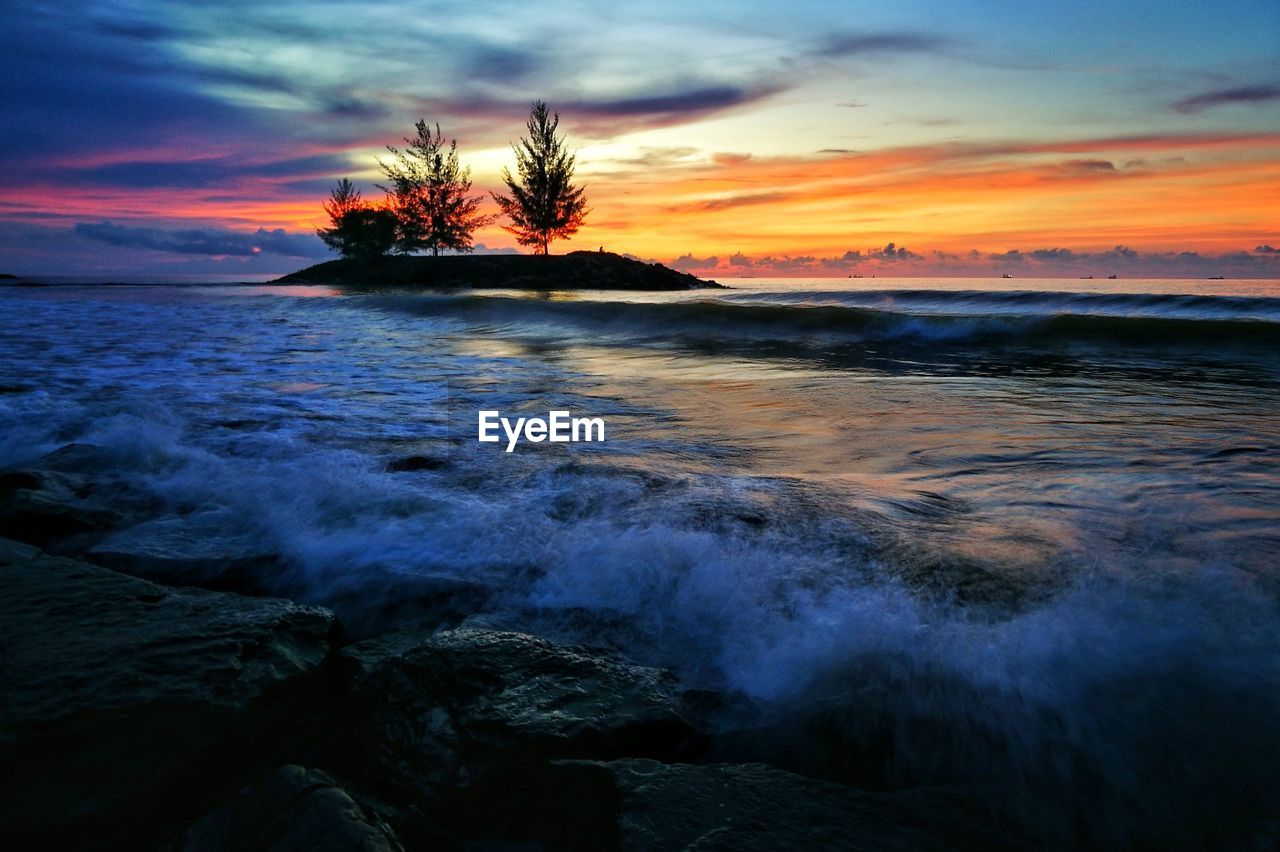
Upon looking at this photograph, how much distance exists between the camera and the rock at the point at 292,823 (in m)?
1.11

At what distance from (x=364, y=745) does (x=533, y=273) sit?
3654 cm

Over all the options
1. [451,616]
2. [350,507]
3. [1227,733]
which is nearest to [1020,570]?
[1227,733]

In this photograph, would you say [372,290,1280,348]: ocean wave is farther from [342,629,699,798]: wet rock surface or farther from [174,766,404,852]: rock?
[174,766,404,852]: rock

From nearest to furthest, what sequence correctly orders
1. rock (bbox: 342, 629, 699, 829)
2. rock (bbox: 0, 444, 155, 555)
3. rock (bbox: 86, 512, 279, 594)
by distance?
rock (bbox: 342, 629, 699, 829)
rock (bbox: 86, 512, 279, 594)
rock (bbox: 0, 444, 155, 555)

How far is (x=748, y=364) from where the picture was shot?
8289 mm

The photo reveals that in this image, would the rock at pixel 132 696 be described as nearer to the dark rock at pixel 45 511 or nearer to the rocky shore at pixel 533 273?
the dark rock at pixel 45 511

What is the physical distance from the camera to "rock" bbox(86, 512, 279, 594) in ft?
7.80

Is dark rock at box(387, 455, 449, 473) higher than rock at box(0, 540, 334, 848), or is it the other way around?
dark rock at box(387, 455, 449, 473)

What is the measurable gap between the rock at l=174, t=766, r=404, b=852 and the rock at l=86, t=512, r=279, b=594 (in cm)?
131

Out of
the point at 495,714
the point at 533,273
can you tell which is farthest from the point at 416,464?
the point at 533,273

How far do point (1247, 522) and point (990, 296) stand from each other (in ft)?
58.2

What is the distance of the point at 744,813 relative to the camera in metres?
1.30

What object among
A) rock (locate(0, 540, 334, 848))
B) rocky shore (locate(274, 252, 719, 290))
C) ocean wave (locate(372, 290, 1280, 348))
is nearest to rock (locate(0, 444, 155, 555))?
rock (locate(0, 540, 334, 848))

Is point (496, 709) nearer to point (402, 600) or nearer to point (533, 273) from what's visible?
point (402, 600)
